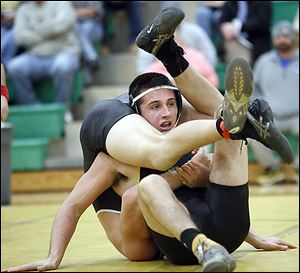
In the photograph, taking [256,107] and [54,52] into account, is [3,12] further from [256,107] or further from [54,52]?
[256,107]

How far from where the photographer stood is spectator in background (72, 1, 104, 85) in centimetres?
964

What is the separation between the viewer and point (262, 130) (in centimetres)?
326

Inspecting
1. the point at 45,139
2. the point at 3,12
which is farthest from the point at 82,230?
the point at 3,12

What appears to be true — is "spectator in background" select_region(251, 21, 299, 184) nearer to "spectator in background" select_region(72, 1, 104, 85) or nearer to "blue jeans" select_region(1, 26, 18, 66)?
"spectator in background" select_region(72, 1, 104, 85)

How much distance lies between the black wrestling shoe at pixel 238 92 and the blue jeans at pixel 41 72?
6.13 meters

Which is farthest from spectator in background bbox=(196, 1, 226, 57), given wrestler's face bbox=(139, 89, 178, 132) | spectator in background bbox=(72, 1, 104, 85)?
wrestler's face bbox=(139, 89, 178, 132)

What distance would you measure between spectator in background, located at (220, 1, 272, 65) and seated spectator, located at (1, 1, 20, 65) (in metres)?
2.18

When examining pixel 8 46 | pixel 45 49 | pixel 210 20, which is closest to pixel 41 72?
pixel 45 49

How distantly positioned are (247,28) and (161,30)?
5.47 m

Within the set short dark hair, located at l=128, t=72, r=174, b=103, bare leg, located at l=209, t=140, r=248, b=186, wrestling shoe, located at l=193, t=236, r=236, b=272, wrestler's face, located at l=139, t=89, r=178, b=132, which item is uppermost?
short dark hair, located at l=128, t=72, r=174, b=103

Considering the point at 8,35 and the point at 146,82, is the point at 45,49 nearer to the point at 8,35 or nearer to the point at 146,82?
the point at 8,35

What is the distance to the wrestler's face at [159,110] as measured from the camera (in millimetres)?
3709

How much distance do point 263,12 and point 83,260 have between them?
18.5ft

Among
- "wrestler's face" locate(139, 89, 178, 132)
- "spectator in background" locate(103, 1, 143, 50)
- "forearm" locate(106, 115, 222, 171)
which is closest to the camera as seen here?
"forearm" locate(106, 115, 222, 171)
